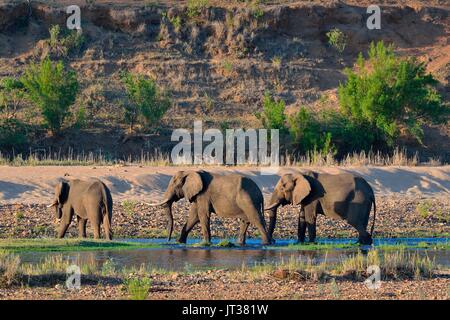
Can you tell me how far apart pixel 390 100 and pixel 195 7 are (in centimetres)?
1486

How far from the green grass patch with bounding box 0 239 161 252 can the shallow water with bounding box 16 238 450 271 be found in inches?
13.5

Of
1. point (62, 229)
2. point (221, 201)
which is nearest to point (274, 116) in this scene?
point (221, 201)

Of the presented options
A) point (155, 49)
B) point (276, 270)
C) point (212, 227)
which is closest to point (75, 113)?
point (155, 49)

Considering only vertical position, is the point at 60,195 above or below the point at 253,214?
above

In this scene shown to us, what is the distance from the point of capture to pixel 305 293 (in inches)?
Result: 626

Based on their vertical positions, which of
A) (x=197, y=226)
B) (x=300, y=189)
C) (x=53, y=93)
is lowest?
(x=197, y=226)

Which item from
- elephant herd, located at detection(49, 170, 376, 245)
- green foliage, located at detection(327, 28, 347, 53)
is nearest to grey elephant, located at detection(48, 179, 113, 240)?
elephant herd, located at detection(49, 170, 376, 245)

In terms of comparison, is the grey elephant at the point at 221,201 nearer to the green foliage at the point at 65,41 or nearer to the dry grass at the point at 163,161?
the dry grass at the point at 163,161

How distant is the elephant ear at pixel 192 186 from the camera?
24828mm

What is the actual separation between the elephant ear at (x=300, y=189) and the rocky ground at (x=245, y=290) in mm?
7578

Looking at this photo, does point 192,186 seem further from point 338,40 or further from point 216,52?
point 338,40

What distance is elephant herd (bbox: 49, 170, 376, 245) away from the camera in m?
24.5

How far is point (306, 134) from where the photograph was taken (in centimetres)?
4303
